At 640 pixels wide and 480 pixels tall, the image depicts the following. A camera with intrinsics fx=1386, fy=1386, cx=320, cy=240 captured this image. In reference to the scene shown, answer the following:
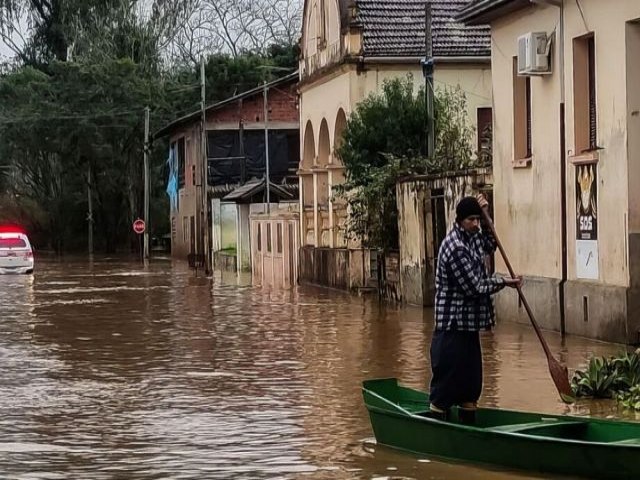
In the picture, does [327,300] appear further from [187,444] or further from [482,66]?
[187,444]

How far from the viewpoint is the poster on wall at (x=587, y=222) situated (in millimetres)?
19625

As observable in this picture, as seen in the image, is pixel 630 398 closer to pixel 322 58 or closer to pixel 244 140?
pixel 322 58

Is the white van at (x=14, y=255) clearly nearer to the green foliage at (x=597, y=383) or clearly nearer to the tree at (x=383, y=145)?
Answer: the tree at (x=383, y=145)

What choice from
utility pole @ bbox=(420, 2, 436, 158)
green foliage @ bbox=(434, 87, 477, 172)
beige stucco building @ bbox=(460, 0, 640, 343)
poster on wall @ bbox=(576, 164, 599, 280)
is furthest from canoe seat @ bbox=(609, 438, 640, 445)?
utility pole @ bbox=(420, 2, 436, 158)

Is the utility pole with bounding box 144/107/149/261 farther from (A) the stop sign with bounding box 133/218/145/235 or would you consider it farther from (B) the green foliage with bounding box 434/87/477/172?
(B) the green foliage with bounding box 434/87/477/172

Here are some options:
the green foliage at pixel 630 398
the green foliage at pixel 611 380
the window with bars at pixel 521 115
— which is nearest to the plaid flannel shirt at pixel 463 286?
the green foliage at pixel 630 398

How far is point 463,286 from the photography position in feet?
34.0

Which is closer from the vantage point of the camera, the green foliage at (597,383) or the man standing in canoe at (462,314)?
the man standing in canoe at (462,314)

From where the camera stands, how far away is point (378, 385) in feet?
37.1

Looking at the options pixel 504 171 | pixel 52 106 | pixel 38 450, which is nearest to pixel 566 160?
pixel 504 171

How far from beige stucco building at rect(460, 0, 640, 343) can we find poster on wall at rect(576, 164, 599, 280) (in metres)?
0.01

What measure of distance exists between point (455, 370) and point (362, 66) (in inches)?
961

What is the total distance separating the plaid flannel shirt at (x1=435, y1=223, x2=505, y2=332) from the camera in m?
10.3

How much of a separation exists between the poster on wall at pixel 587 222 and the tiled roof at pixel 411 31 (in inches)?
580
